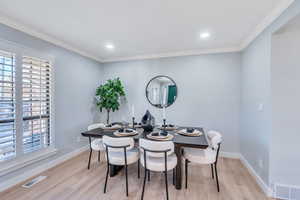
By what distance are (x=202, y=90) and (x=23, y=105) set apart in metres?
3.59

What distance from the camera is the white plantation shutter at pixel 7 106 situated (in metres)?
2.07

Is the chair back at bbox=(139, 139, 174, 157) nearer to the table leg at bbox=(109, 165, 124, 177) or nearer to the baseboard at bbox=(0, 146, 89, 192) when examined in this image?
the table leg at bbox=(109, 165, 124, 177)

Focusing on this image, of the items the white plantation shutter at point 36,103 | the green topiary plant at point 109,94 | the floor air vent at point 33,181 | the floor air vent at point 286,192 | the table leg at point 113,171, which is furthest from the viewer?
the green topiary plant at point 109,94

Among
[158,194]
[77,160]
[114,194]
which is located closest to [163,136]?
[158,194]

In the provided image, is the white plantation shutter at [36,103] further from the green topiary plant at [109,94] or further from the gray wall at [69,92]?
the green topiary plant at [109,94]

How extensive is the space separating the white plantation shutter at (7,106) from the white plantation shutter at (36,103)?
151 mm

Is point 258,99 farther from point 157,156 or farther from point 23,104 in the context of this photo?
point 23,104

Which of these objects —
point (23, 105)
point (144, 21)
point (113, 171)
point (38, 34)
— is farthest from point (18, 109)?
point (144, 21)

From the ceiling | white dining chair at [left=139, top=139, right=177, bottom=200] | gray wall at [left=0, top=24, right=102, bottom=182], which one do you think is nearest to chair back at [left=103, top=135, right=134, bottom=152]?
white dining chair at [left=139, top=139, right=177, bottom=200]

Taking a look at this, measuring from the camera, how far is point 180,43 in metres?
3.06

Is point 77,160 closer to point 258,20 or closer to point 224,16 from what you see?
point 224,16

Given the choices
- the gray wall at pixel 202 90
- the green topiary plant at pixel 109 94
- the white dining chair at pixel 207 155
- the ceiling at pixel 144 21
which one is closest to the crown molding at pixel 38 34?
the ceiling at pixel 144 21

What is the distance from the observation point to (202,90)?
3.51m

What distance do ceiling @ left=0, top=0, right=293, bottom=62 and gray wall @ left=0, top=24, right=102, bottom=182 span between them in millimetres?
196
